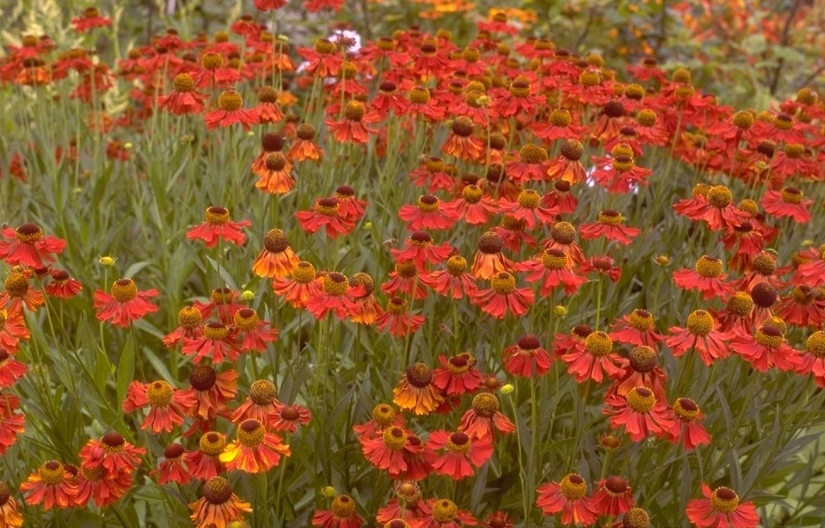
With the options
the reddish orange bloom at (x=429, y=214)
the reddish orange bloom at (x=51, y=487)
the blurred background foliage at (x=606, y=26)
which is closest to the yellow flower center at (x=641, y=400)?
the reddish orange bloom at (x=429, y=214)

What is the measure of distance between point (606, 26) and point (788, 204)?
3.08 m

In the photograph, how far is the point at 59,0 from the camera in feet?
15.3

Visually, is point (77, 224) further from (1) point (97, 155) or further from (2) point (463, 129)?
(2) point (463, 129)

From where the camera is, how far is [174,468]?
1.51 metres

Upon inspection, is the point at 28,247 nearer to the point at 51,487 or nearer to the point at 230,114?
the point at 51,487

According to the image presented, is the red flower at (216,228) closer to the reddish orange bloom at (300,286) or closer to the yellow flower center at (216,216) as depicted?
the yellow flower center at (216,216)

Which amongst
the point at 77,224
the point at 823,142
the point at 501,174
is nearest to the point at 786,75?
the point at 823,142

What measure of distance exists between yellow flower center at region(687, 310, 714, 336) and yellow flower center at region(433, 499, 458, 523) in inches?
21.5

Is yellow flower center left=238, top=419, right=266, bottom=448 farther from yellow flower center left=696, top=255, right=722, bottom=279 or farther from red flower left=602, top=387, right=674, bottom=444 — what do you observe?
yellow flower center left=696, top=255, right=722, bottom=279

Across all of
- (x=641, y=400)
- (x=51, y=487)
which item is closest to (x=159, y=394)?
(x=51, y=487)

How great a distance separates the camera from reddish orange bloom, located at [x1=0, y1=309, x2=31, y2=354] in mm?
1573

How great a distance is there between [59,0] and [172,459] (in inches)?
150

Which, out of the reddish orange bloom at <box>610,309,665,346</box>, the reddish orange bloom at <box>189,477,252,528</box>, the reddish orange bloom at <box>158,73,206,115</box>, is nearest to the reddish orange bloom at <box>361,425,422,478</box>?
the reddish orange bloom at <box>189,477,252,528</box>

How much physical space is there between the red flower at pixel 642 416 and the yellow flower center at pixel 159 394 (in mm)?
721
